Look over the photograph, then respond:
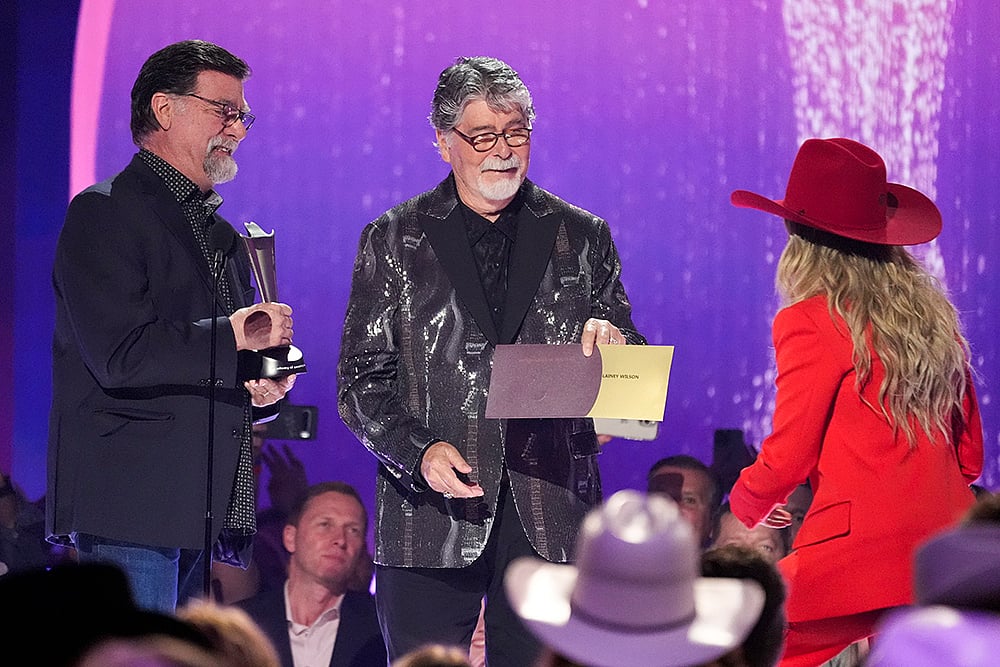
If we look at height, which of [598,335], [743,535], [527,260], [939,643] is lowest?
[743,535]

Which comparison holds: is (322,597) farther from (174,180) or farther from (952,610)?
(952,610)

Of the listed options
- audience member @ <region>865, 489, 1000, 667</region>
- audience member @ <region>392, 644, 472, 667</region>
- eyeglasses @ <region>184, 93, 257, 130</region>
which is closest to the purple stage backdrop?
eyeglasses @ <region>184, 93, 257, 130</region>

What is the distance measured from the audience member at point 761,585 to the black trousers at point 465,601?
78cm

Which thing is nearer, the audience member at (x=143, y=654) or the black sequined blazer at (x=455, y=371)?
the audience member at (x=143, y=654)

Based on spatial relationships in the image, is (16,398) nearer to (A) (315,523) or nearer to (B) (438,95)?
(A) (315,523)

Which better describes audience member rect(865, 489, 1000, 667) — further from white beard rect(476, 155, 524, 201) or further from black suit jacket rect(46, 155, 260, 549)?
black suit jacket rect(46, 155, 260, 549)

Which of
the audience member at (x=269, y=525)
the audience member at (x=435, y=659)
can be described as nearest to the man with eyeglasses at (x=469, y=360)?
the audience member at (x=435, y=659)

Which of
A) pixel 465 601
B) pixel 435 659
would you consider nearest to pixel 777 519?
pixel 465 601

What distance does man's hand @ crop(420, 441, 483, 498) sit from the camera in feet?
10.00

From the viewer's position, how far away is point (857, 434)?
284 cm

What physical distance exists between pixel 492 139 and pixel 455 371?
562 mm

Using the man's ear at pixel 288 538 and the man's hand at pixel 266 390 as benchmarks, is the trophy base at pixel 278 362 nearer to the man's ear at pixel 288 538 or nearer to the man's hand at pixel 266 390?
the man's hand at pixel 266 390

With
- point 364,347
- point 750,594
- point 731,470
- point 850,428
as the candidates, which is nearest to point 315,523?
point 731,470

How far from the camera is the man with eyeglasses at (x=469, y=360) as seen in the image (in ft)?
10.4
